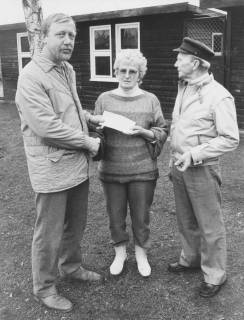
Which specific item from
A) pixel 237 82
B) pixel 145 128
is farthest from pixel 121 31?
pixel 145 128

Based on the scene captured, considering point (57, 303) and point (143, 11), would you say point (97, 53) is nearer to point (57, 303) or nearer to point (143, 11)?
point (143, 11)

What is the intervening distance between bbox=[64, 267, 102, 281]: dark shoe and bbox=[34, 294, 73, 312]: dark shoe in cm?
Result: 36

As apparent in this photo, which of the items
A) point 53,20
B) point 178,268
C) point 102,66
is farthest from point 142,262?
point 102,66

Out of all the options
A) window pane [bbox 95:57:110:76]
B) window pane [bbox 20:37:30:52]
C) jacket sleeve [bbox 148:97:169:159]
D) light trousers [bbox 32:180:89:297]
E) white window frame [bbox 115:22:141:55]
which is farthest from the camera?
window pane [bbox 20:37:30:52]

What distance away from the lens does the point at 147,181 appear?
138 inches

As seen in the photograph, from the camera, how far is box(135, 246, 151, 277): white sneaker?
3693 millimetres

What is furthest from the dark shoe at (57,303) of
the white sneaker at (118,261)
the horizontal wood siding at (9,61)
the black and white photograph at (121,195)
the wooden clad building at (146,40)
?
the horizontal wood siding at (9,61)

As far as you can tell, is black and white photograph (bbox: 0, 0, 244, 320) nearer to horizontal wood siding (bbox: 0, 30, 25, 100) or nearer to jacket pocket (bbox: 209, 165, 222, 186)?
jacket pocket (bbox: 209, 165, 222, 186)

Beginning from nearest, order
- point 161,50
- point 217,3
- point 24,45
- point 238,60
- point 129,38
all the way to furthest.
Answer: point 217,3
point 238,60
point 161,50
point 129,38
point 24,45

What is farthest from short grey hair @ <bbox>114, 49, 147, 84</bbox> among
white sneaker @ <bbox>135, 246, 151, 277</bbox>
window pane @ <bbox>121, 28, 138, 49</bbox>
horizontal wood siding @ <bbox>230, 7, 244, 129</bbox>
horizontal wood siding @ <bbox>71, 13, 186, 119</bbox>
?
window pane @ <bbox>121, 28, 138, 49</bbox>

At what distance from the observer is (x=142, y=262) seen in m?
3.76

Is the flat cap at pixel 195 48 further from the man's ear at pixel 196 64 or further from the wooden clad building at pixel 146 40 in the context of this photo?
the wooden clad building at pixel 146 40

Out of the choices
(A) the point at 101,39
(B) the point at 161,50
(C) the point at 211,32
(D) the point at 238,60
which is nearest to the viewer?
(D) the point at 238,60

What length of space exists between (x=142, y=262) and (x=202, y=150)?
1315 millimetres
